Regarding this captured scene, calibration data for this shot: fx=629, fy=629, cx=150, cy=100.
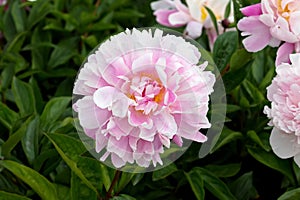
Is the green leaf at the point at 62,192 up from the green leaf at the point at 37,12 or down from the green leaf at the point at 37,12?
down

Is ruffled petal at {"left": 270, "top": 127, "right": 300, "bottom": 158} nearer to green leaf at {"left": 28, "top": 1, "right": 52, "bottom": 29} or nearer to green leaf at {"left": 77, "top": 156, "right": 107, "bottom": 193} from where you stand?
green leaf at {"left": 77, "top": 156, "right": 107, "bottom": 193}

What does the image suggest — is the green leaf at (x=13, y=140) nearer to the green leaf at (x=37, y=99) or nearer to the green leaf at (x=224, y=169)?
the green leaf at (x=37, y=99)

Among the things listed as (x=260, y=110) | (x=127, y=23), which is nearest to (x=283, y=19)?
(x=260, y=110)

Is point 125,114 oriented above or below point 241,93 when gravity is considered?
above

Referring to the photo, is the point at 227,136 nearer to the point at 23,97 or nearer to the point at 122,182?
the point at 122,182

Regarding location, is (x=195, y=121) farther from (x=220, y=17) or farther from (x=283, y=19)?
(x=220, y=17)

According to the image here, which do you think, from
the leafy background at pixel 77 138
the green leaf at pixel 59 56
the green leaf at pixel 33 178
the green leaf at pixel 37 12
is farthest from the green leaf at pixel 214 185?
the green leaf at pixel 37 12
